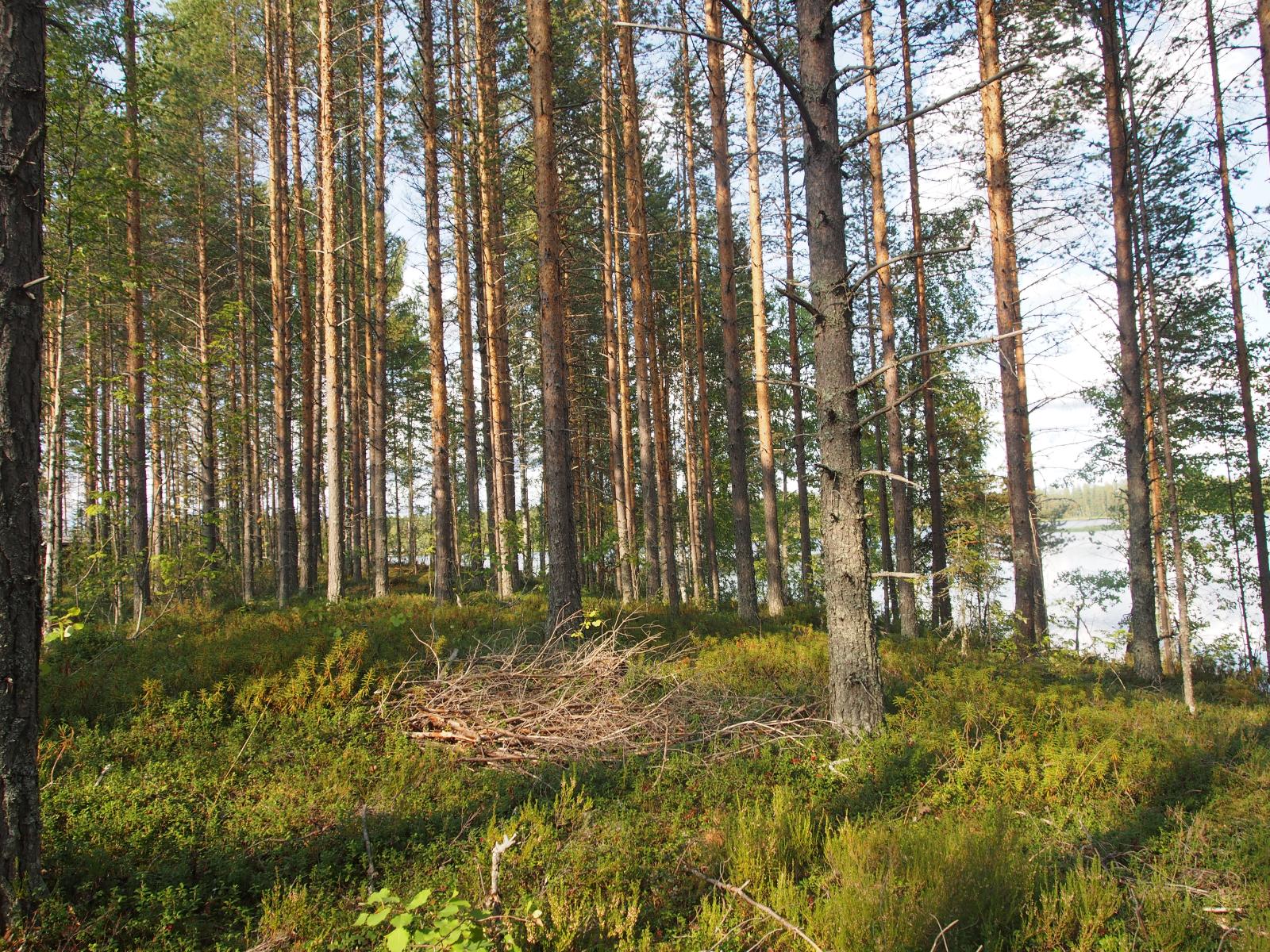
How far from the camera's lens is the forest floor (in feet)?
10.3

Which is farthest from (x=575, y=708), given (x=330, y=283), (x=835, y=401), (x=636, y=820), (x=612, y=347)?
(x=612, y=347)

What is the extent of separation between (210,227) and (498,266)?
9.23 m

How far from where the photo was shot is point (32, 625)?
3020mm

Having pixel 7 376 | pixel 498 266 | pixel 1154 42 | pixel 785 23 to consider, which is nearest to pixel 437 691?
pixel 7 376

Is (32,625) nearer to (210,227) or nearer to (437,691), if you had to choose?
(437,691)

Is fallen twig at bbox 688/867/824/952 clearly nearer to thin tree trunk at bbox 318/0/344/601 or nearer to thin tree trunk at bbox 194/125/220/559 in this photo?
thin tree trunk at bbox 194/125/220/559

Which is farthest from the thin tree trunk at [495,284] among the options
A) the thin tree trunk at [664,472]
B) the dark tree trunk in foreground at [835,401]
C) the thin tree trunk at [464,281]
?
the dark tree trunk in foreground at [835,401]

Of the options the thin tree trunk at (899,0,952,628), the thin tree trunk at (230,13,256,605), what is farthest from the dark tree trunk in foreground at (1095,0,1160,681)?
the thin tree trunk at (230,13,256,605)

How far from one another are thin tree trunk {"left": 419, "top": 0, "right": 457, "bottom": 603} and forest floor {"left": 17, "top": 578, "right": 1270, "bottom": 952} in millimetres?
4793

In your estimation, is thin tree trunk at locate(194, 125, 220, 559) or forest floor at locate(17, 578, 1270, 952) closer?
forest floor at locate(17, 578, 1270, 952)

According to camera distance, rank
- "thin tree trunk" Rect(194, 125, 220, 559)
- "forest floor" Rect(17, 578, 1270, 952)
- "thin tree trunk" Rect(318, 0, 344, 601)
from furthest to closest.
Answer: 1. "thin tree trunk" Rect(194, 125, 220, 559)
2. "thin tree trunk" Rect(318, 0, 344, 601)
3. "forest floor" Rect(17, 578, 1270, 952)

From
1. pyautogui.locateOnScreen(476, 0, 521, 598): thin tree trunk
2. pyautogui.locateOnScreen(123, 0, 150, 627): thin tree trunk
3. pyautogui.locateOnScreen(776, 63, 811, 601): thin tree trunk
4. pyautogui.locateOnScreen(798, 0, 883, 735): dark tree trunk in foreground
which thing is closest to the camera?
pyautogui.locateOnScreen(798, 0, 883, 735): dark tree trunk in foreground

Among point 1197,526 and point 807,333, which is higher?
point 807,333

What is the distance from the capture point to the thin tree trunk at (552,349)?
8.09 metres
